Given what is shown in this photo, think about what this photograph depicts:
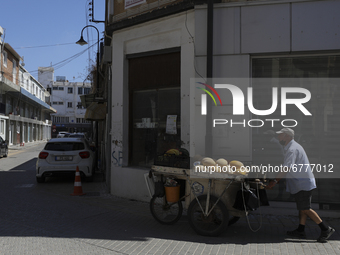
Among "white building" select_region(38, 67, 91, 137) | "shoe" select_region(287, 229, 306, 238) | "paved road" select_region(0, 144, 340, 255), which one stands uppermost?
"white building" select_region(38, 67, 91, 137)

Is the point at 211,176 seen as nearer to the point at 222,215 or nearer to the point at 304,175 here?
the point at 222,215

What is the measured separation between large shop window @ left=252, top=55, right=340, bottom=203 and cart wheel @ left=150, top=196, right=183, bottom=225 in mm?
2303

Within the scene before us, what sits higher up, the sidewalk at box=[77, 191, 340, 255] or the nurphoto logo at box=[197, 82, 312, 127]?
the nurphoto logo at box=[197, 82, 312, 127]

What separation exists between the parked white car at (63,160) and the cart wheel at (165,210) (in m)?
6.09

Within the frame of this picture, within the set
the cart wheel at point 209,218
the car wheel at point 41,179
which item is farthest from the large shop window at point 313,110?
the car wheel at point 41,179

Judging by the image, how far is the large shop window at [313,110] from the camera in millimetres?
7703

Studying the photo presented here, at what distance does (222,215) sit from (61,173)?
7.81 m

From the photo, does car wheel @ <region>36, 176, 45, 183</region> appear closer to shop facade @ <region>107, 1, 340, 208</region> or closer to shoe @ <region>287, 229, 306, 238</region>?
shop facade @ <region>107, 1, 340, 208</region>

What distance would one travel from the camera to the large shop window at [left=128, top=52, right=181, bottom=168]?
8.95 meters

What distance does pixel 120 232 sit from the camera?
6238 millimetres

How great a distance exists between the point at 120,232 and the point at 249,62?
445 centimetres

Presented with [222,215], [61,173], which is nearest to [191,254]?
[222,215]

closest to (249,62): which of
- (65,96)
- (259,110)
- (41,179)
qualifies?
(259,110)

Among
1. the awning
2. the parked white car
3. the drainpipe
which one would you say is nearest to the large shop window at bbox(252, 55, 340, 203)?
the drainpipe
